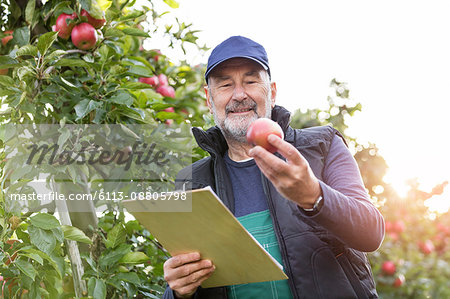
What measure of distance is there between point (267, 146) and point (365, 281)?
42 centimetres

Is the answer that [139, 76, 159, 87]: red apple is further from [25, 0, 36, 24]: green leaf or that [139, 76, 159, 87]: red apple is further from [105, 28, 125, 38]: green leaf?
[25, 0, 36, 24]: green leaf

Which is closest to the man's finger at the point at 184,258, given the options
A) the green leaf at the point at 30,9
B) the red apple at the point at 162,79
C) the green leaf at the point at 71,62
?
the green leaf at the point at 71,62

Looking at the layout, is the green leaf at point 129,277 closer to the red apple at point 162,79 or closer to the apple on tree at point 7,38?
the apple on tree at point 7,38

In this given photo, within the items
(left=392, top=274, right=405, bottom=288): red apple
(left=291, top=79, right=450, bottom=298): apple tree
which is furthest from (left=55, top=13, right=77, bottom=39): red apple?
(left=392, top=274, right=405, bottom=288): red apple

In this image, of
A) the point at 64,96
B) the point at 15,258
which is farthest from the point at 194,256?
the point at 64,96

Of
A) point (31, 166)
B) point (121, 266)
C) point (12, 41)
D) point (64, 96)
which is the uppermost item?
point (12, 41)

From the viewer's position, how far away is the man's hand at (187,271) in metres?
1.09

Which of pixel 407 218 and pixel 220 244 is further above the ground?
pixel 407 218

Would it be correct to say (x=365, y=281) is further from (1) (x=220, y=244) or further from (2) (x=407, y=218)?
(2) (x=407, y=218)

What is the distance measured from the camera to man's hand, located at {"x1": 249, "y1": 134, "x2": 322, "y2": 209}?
0.91m

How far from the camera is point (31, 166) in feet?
4.62

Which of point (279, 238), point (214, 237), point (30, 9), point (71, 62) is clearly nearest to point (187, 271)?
point (214, 237)

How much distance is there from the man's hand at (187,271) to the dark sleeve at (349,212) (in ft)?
0.93

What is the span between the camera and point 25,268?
50.8 inches
